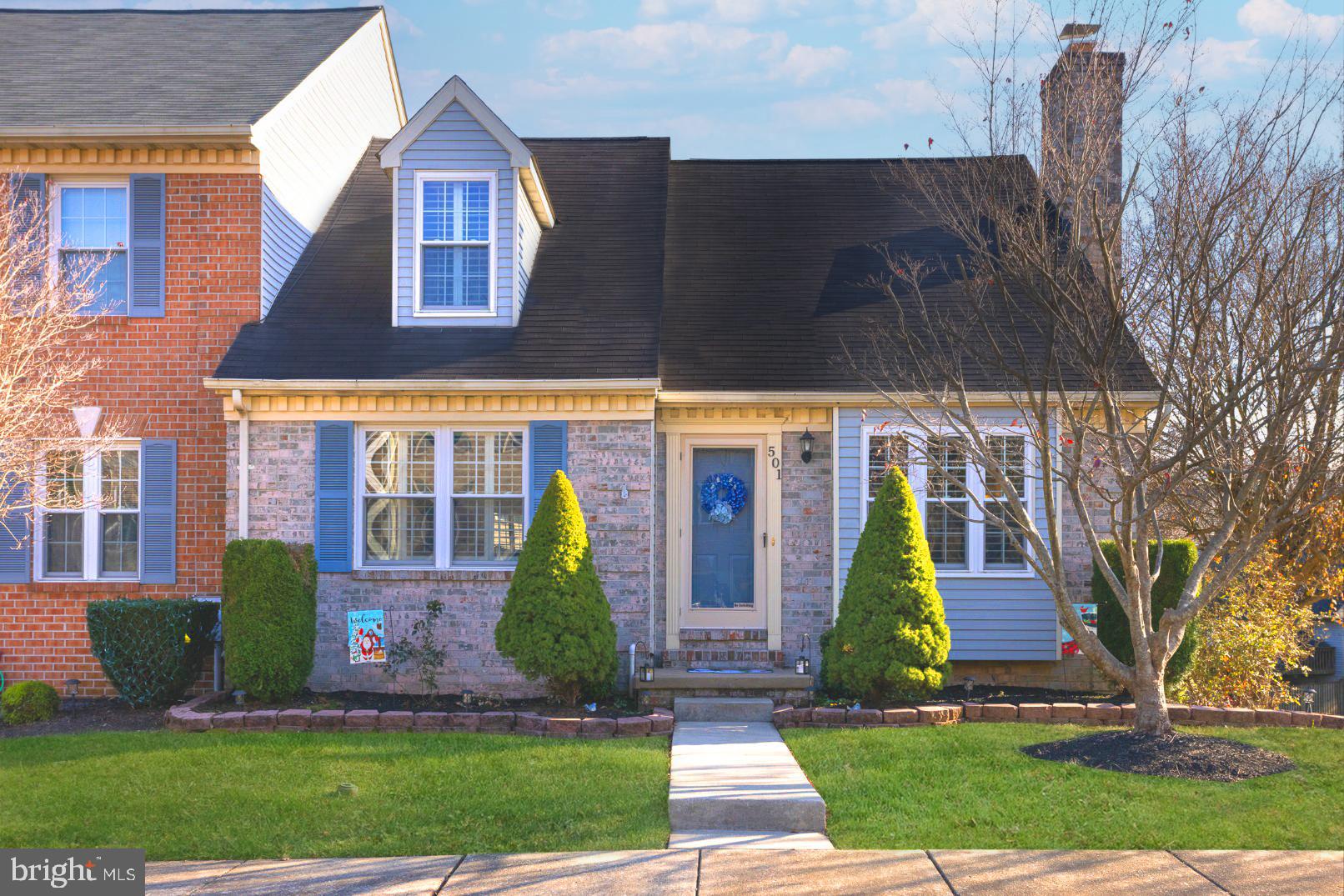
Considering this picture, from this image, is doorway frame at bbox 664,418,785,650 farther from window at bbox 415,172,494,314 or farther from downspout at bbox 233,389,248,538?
downspout at bbox 233,389,248,538

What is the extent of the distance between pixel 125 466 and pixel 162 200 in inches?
114

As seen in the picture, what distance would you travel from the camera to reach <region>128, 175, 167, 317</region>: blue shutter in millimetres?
11359

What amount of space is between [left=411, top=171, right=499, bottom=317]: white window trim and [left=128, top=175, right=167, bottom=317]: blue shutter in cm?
265

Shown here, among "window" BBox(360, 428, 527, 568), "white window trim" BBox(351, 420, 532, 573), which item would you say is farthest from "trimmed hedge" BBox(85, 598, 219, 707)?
"window" BBox(360, 428, 527, 568)

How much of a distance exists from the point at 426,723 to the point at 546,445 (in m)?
3.14

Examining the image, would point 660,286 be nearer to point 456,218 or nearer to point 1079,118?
point 456,218

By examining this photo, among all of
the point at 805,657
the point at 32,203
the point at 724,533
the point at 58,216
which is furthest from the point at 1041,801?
the point at 32,203

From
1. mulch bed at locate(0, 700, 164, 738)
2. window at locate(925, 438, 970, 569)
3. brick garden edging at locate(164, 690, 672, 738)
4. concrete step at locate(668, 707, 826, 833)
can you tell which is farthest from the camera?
window at locate(925, 438, 970, 569)

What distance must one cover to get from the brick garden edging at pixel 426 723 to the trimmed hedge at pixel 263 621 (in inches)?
23.4

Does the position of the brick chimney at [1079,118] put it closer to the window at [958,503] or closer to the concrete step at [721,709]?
the window at [958,503]

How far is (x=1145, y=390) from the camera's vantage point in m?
11.1

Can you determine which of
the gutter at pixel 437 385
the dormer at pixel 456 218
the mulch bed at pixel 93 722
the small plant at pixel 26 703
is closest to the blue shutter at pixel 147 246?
the gutter at pixel 437 385

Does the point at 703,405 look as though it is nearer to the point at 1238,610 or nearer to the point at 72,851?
the point at 1238,610

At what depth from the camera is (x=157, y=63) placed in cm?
1295
